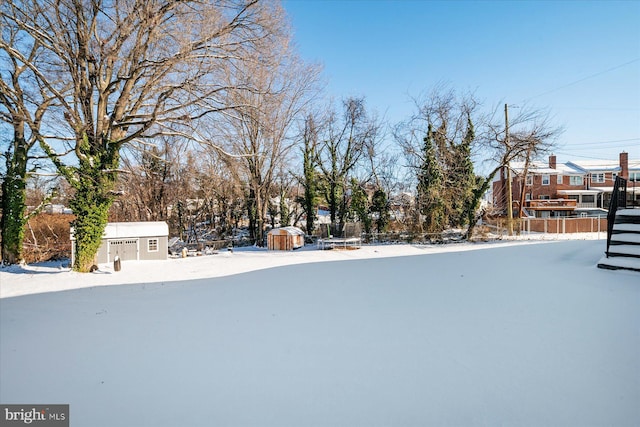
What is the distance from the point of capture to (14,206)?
11.9 m

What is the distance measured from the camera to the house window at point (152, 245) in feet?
43.8

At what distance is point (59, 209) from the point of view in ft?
72.9

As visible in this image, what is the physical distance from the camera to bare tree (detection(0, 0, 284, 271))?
27.0 feet

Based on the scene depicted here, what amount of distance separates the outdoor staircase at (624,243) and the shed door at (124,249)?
1501cm

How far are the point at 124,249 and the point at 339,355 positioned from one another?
1307cm

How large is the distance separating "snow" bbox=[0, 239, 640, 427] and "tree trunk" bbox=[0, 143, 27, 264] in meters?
9.22

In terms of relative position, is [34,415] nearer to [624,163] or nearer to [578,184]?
[578,184]

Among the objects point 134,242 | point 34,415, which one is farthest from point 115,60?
point 34,415

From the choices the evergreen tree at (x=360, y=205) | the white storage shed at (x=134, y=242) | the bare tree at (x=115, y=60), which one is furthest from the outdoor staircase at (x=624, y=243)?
the white storage shed at (x=134, y=242)

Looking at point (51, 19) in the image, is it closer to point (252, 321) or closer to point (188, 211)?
point (252, 321)

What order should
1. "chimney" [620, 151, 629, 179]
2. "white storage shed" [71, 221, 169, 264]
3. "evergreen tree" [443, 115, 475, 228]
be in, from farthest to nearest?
"chimney" [620, 151, 629, 179] < "evergreen tree" [443, 115, 475, 228] < "white storage shed" [71, 221, 169, 264]

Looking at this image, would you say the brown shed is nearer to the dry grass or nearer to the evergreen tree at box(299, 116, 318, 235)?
the evergreen tree at box(299, 116, 318, 235)

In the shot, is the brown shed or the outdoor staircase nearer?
the outdoor staircase

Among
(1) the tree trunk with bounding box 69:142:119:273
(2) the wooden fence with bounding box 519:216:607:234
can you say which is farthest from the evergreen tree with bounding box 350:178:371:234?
(1) the tree trunk with bounding box 69:142:119:273
